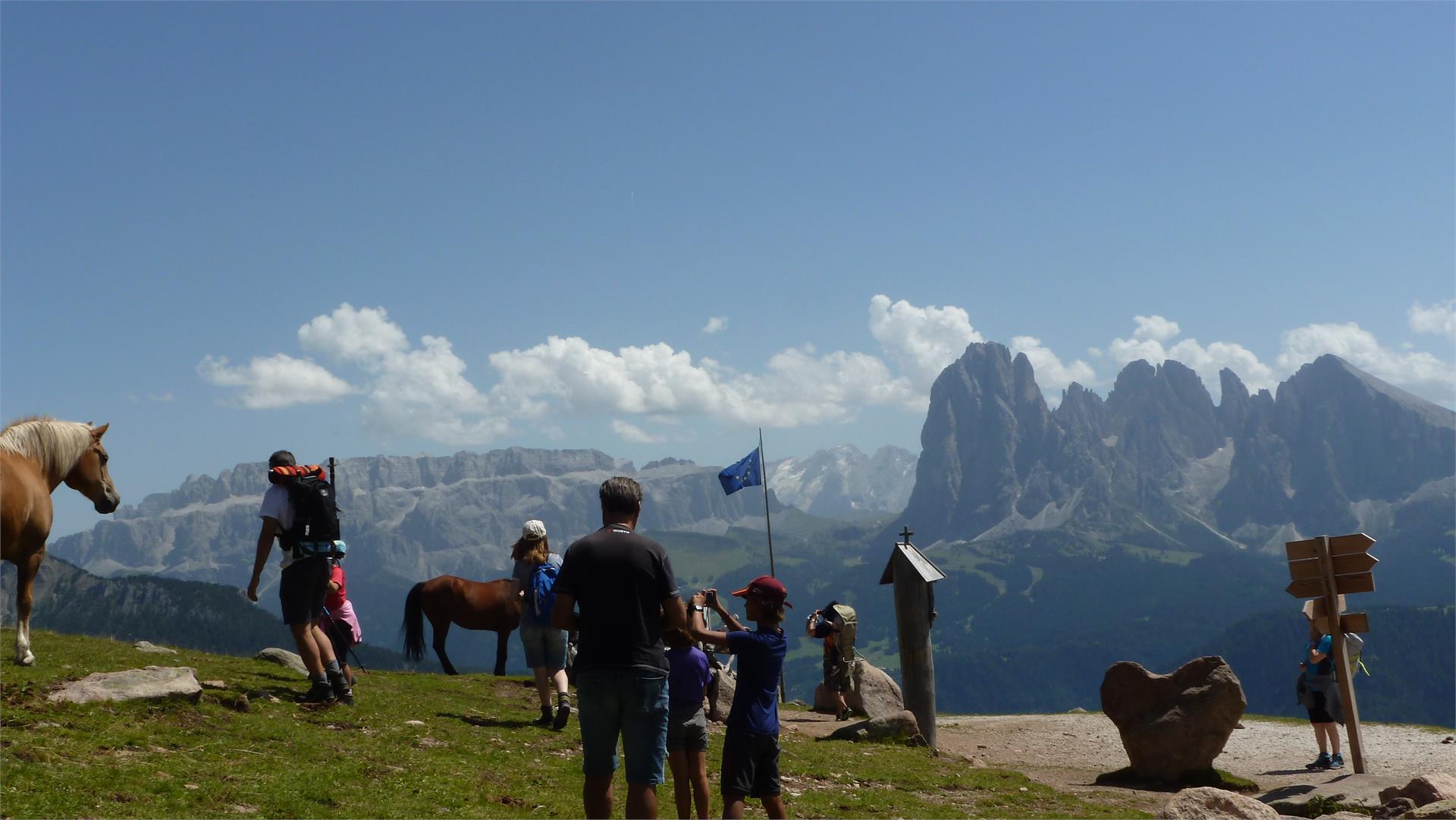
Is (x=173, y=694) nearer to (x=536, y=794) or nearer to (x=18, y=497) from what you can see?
(x=18, y=497)

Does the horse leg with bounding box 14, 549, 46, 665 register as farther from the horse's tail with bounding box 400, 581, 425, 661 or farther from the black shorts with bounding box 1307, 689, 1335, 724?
the black shorts with bounding box 1307, 689, 1335, 724

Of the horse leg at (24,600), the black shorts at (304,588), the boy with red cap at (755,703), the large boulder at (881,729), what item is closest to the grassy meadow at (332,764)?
the horse leg at (24,600)

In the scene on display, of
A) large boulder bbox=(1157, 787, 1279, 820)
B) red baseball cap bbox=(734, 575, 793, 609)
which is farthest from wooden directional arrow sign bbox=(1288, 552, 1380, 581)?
red baseball cap bbox=(734, 575, 793, 609)

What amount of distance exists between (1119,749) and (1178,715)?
6.90 metres

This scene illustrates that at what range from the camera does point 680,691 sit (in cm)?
1077

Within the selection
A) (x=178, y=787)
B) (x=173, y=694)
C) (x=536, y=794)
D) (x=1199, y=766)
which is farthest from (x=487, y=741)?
(x=1199, y=766)

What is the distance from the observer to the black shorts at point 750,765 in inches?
412

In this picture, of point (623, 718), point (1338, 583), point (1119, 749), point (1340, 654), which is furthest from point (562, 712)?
point (1119, 749)

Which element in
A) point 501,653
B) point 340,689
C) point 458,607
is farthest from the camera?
point 458,607

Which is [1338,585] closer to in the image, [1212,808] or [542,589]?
[1212,808]

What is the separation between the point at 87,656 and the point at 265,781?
10.5m

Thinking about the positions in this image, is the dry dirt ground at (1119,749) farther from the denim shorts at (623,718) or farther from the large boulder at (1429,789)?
the denim shorts at (623,718)

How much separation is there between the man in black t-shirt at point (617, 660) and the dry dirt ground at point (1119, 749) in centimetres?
1289

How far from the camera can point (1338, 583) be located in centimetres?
2036
